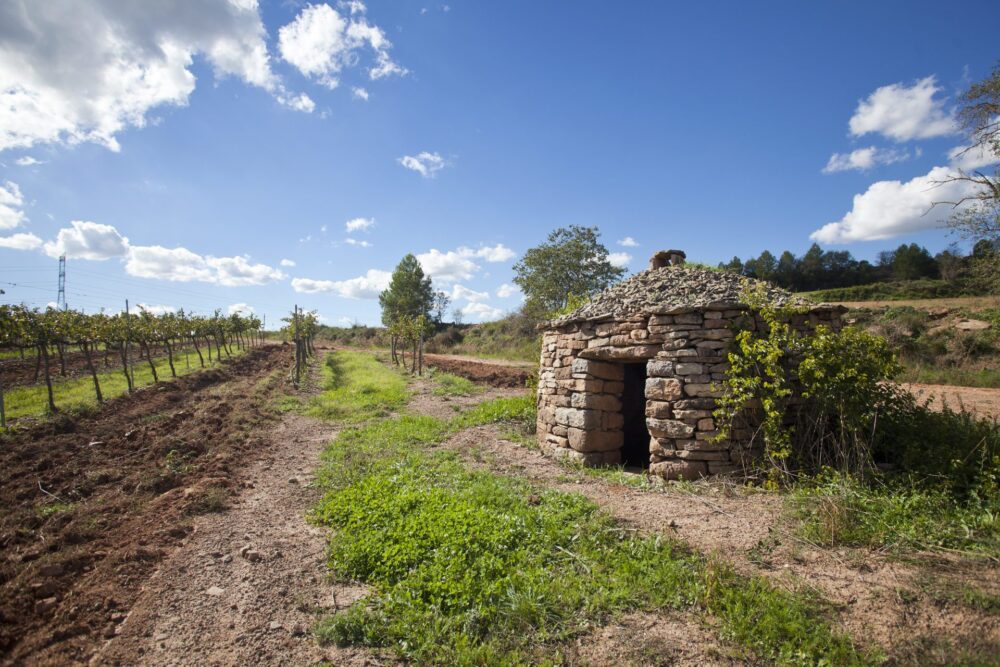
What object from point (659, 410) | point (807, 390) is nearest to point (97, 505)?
point (659, 410)

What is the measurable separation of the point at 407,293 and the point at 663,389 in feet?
153

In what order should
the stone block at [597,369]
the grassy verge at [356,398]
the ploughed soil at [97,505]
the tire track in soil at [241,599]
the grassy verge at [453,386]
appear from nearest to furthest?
the tire track in soil at [241,599] < the ploughed soil at [97,505] < the stone block at [597,369] < the grassy verge at [356,398] < the grassy verge at [453,386]

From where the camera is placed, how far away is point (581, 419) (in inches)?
294

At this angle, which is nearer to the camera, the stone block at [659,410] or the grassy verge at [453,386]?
the stone block at [659,410]

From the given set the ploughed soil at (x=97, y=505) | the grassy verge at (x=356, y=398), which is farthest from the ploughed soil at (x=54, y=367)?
the ploughed soil at (x=97, y=505)

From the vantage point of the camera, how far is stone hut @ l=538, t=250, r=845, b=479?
248 inches

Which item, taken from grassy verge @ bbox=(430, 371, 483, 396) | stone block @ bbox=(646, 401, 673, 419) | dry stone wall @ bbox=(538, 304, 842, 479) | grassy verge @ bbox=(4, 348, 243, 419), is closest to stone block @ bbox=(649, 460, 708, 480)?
dry stone wall @ bbox=(538, 304, 842, 479)

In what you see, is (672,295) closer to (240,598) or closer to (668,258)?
(668,258)

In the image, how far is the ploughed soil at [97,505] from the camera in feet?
12.1

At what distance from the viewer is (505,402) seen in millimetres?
11562

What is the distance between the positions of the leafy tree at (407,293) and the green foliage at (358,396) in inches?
1061

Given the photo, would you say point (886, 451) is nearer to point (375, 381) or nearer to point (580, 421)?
point (580, 421)

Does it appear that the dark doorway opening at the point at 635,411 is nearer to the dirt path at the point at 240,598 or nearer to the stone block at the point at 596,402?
the stone block at the point at 596,402

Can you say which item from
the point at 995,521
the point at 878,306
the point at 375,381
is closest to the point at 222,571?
the point at 995,521
